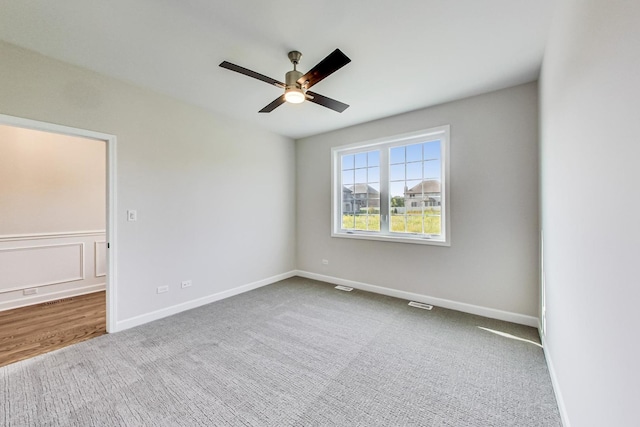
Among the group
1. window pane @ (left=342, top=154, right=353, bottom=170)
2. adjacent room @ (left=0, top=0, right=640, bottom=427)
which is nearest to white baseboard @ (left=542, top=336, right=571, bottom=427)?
adjacent room @ (left=0, top=0, right=640, bottom=427)

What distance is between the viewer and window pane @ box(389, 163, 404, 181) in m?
3.90

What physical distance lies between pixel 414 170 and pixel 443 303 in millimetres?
1901

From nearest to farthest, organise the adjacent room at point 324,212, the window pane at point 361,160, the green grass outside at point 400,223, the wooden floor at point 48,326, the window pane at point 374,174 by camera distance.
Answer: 1. the adjacent room at point 324,212
2. the wooden floor at point 48,326
3. the green grass outside at point 400,223
4. the window pane at point 374,174
5. the window pane at point 361,160

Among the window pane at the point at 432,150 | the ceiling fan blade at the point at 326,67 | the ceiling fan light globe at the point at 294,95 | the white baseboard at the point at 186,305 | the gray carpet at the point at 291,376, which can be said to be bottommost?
the gray carpet at the point at 291,376

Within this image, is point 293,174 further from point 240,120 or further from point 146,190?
point 146,190

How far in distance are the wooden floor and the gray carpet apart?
28cm

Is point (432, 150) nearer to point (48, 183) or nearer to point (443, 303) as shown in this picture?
point (443, 303)

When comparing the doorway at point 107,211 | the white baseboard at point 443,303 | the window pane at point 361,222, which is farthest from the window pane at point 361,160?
the doorway at point 107,211

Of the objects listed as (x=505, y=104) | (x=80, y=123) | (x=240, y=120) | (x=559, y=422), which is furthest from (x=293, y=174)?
(x=559, y=422)

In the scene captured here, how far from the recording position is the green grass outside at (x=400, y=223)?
3624 mm

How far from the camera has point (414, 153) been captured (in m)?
3.77

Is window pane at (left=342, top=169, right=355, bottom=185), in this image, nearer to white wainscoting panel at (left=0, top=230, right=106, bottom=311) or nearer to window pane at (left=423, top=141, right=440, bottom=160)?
window pane at (left=423, top=141, right=440, bottom=160)

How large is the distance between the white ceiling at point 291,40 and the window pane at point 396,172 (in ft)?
3.75

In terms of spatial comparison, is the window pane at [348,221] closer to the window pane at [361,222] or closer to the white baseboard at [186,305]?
the window pane at [361,222]
